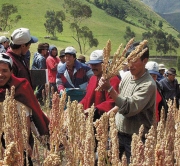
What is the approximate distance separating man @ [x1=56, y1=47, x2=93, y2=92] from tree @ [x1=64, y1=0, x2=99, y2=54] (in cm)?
7356

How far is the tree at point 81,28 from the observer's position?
287 feet

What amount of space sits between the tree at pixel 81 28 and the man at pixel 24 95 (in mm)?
76666

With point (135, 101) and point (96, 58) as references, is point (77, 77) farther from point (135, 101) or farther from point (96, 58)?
point (135, 101)

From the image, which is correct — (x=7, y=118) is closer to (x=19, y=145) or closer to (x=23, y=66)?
(x=19, y=145)

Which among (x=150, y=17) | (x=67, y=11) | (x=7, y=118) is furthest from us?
(x=150, y=17)

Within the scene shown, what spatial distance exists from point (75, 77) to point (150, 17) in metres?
162

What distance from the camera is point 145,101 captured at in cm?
311

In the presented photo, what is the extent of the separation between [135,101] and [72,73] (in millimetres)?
3107

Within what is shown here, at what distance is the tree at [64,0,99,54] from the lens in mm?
87387

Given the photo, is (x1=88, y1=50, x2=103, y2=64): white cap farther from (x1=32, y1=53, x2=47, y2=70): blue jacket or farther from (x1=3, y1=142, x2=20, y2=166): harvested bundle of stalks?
(x1=32, y1=53, x2=47, y2=70): blue jacket

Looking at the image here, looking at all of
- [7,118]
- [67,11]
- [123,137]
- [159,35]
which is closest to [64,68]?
[123,137]

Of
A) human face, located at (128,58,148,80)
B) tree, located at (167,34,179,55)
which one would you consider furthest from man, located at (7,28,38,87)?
tree, located at (167,34,179,55)

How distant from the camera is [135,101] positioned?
309 centimetres

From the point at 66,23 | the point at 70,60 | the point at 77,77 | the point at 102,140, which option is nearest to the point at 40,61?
the point at 70,60
